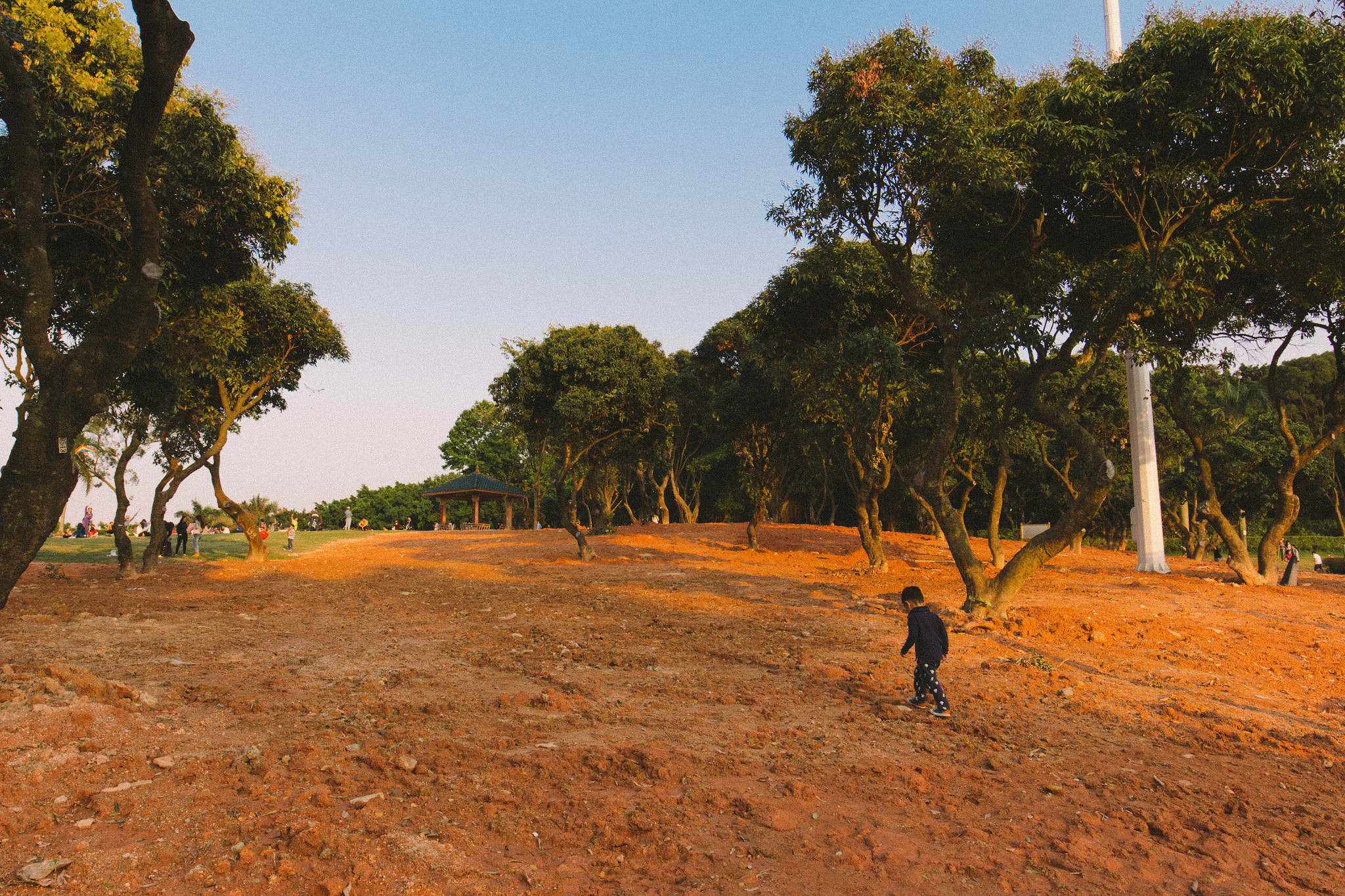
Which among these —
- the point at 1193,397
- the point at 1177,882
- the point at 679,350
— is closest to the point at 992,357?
the point at 1177,882

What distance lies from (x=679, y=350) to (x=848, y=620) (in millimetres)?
31878

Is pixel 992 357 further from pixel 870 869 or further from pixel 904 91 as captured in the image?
pixel 870 869

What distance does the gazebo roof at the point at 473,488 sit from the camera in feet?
152

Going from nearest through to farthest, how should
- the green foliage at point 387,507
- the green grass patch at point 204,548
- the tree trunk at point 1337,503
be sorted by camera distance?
1. the green grass patch at point 204,548
2. the tree trunk at point 1337,503
3. the green foliage at point 387,507

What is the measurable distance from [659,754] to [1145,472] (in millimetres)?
19984

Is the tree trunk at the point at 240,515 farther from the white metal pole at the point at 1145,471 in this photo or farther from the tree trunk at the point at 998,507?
the white metal pole at the point at 1145,471

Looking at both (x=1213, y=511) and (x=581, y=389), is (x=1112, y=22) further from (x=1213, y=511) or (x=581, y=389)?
(x=581, y=389)

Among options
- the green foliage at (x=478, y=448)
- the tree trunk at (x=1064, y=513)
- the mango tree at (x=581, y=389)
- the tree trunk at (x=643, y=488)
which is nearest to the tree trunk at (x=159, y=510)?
the mango tree at (x=581, y=389)

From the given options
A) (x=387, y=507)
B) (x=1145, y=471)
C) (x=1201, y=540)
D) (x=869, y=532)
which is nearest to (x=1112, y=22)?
(x=1145, y=471)

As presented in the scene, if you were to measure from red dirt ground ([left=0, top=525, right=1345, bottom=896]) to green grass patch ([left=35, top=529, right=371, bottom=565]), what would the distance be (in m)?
13.8

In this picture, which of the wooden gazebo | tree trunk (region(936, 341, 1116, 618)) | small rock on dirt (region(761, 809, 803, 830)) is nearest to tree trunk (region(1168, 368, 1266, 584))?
tree trunk (region(936, 341, 1116, 618))

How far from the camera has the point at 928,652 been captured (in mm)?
7777

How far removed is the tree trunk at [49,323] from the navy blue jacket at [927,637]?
26.3 ft

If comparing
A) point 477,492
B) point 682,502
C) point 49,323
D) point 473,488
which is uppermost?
point 49,323
